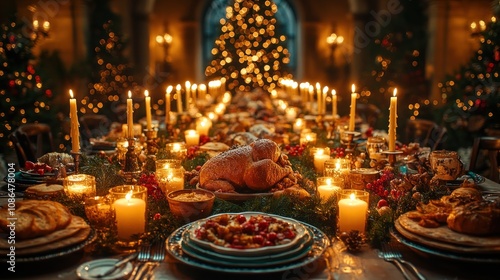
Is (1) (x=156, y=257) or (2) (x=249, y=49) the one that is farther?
(2) (x=249, y=49)

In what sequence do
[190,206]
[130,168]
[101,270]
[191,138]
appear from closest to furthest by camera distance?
1. [101,270]
2. [190,206]
3. [130,168]
4. [191,138]

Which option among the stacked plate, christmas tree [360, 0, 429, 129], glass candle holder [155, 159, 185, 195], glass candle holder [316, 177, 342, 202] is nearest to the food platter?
the stacked plate

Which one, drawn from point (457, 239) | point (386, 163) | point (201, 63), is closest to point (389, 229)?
point (457, 239)

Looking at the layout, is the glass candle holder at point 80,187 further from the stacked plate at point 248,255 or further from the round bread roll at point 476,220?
the round bread roll at point 476,220

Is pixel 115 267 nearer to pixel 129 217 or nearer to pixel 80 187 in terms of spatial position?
pixel 129 217

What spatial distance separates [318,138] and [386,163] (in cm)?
102

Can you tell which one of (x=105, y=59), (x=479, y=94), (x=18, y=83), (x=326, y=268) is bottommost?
(x=326, y=268)

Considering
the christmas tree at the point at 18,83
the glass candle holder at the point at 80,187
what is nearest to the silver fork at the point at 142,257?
the glass candle holder at the point at 80,187

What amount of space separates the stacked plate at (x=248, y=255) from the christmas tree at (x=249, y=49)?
13070mm

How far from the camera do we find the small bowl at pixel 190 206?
231 cm

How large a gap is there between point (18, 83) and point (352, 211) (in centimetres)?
618

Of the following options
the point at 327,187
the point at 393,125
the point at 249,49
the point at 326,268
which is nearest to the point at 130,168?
the point at 327,187

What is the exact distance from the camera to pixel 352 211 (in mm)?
2203

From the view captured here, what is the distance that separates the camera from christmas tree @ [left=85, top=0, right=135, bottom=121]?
36.8 ft
